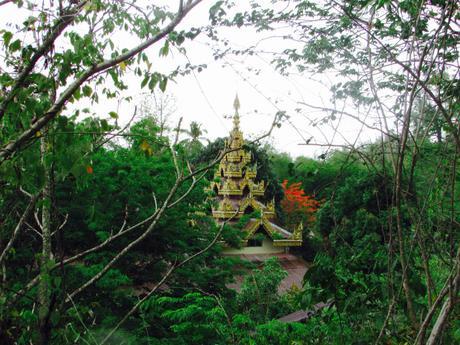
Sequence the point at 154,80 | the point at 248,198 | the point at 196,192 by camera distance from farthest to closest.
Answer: the point at 248,198
the point at 196,192
the point at 154,80

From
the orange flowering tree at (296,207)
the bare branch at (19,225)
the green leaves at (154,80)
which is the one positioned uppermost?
the green leaves at (154,80)

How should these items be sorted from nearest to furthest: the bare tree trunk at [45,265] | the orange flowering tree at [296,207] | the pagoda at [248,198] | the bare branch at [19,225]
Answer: the bare tree trunk at [45,265]
the bare branch at [19,225]
the pagoda at [248,198]
the orange flowering tree at [296,207]

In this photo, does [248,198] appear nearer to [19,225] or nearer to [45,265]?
[19,225]

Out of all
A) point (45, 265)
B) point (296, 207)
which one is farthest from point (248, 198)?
point (45, 265)

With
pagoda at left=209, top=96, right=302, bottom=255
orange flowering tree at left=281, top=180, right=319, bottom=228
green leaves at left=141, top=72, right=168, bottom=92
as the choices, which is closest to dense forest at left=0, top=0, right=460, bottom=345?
green leaves at left=141, top=72, right=168, bottom=92

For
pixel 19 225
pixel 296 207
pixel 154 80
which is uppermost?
pixel 154 80

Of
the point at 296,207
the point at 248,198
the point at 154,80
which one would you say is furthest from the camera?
the point at 296,207

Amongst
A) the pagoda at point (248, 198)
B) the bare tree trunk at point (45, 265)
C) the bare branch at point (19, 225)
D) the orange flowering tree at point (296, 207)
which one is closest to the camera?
the bare tree trunk at point (45, 265)

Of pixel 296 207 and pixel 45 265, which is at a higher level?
pixel 45 265

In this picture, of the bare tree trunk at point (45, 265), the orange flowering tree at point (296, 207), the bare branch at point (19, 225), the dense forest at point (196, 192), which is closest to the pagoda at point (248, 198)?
the orange flowering tree at point (296, 207)

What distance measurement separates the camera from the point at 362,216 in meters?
11.1

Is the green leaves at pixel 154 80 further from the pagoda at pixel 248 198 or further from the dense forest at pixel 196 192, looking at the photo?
the pagoda at pixel 248 198

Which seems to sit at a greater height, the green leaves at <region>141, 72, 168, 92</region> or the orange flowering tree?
the green leaves at <region>141, 72, 168, 92</region>

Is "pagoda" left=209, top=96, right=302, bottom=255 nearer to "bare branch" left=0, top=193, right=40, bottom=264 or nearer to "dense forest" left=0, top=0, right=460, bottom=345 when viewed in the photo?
"dense forest" left=0, top=0, right=460, bottom=345
